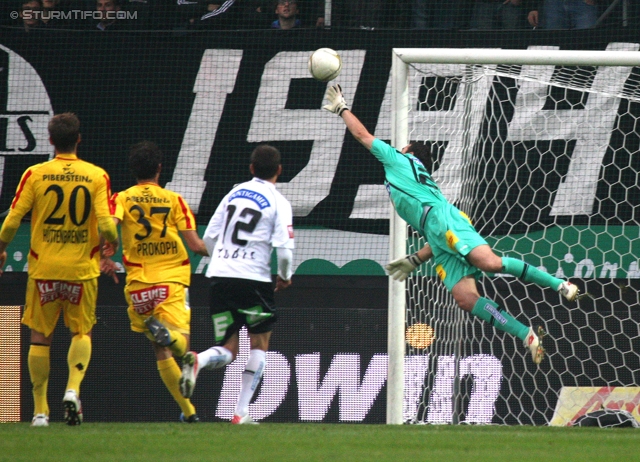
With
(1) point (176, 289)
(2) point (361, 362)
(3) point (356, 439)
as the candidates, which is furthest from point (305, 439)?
(2) point (361, 362)

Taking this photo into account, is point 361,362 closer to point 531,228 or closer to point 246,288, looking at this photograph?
point 531,228

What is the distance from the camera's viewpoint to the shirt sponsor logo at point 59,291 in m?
6.03

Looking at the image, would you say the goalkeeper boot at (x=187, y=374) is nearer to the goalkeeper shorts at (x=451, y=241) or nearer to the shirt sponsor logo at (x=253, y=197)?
the shirt sponsor logo at (x=253, y=197)

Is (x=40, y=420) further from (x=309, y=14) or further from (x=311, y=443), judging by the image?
(x=309, y=14)

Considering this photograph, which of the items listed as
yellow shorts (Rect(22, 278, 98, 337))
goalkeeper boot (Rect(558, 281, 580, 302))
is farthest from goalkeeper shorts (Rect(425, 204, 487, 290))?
yellow shorts (Rect(22, 278, 98, 337))

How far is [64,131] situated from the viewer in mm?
5996

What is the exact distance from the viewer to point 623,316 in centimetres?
846

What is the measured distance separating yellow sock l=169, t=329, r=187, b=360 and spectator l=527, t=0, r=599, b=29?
4.48 meters

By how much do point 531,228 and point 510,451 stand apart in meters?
3.97

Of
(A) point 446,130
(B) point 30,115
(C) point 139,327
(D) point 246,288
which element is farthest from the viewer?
(B) point 30,115

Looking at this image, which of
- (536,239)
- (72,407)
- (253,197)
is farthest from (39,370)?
(536,239)

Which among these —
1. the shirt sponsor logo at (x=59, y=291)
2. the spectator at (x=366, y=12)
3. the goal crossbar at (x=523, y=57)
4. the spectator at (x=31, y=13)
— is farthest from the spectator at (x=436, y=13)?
the shirt sponsor logo at (x=59, y=291)

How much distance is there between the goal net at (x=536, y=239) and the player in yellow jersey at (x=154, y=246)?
218 cm

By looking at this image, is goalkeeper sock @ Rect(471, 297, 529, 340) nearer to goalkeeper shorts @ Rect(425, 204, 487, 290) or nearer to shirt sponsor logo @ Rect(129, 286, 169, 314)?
goalkeeper shorts @ Rect(425, 204, 487, 290)
